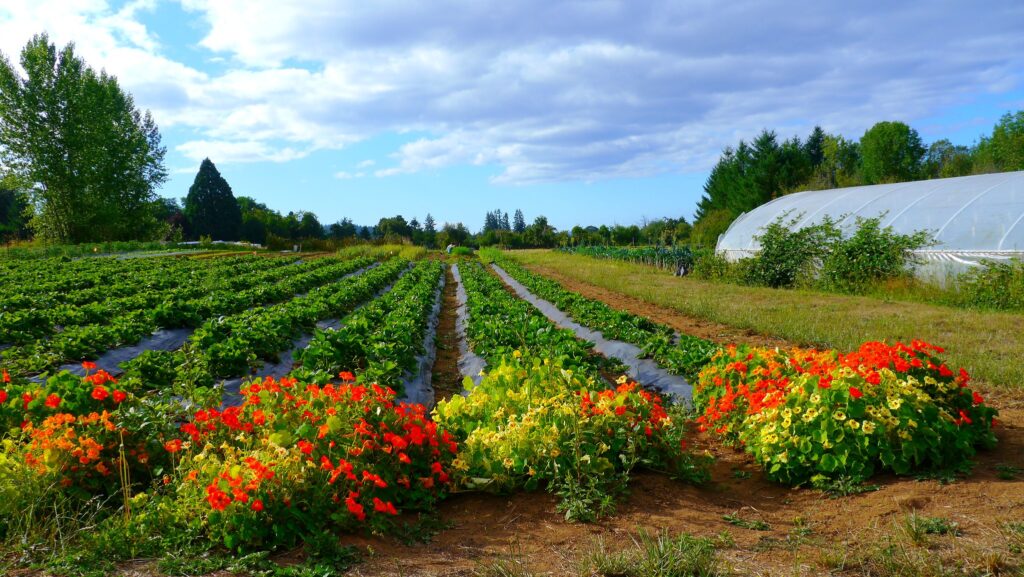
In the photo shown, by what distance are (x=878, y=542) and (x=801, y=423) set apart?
1.19 metres

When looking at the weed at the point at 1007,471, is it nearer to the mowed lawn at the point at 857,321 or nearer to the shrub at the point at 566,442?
the shrub at the point at 566,442

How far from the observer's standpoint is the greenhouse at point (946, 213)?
45.7ft

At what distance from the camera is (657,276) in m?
23.2

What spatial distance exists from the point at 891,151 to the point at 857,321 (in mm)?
63553

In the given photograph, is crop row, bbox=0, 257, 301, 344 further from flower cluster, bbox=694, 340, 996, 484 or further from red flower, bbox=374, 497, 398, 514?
flower cluster, bbox=694, 340, 996, 484

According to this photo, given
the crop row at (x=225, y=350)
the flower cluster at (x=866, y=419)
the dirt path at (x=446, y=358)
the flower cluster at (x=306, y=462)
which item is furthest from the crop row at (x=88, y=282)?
the flower cluster at (x=866, y=419)

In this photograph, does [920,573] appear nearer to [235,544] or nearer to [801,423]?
[801,423]

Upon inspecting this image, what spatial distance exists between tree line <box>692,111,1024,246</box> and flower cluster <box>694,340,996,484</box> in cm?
3607

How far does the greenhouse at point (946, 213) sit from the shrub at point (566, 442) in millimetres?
13311

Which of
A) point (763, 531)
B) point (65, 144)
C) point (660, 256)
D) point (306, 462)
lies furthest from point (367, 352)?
point (65, 144)

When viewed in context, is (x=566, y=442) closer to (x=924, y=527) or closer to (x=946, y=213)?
(x=924, y=527)

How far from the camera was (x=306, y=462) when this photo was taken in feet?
11.5

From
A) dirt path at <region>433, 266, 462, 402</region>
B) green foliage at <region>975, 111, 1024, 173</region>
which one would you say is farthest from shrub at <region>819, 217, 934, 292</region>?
green foliage at <region>975, 111, 1024, 173</region>

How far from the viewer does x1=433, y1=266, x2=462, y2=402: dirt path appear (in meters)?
8.52
